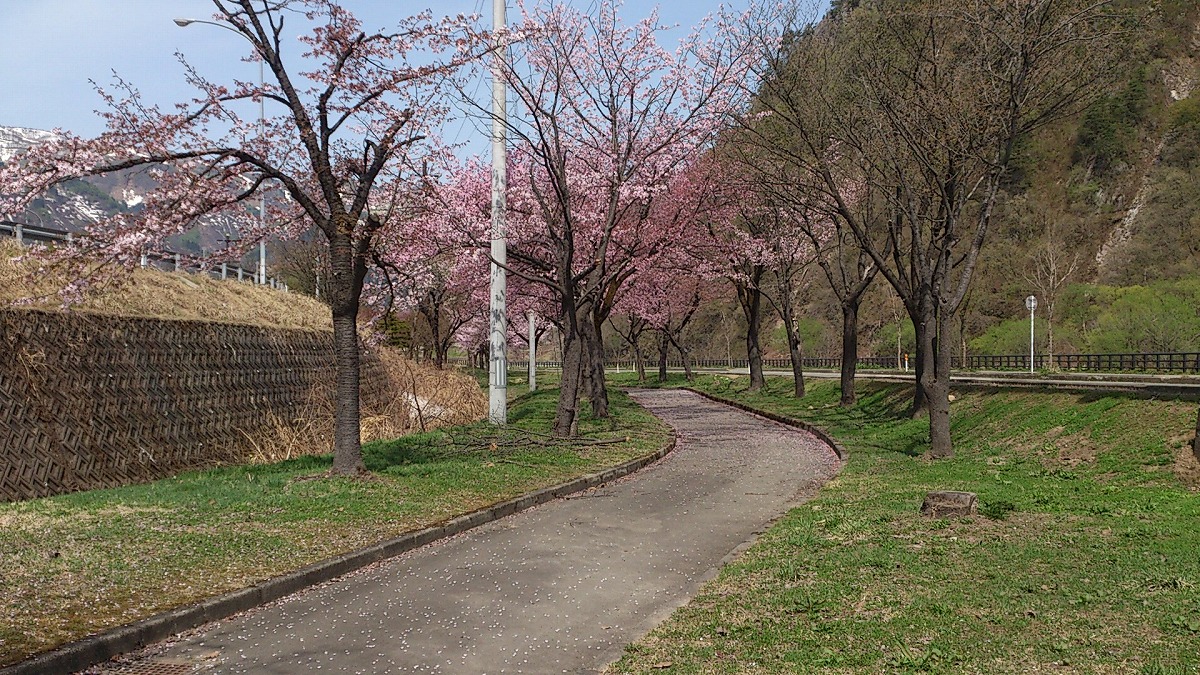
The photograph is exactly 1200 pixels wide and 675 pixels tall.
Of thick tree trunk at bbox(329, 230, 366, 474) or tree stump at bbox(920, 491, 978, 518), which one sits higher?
thick tree trunk at bbox(329, 230, 366, 474)

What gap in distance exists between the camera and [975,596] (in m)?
6.42

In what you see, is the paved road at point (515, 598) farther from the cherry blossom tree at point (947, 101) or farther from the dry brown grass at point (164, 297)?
the dry brown grass at point (164, 297)

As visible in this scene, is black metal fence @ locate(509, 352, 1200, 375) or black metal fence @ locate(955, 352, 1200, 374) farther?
black metal fence @ locate(509, 352, 1200, 375)

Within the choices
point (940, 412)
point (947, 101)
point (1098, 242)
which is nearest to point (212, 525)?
point (940, 412)

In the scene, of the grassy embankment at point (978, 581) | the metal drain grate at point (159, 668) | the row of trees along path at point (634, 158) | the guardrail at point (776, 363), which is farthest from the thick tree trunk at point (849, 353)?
the guardrail at point (776, 363)

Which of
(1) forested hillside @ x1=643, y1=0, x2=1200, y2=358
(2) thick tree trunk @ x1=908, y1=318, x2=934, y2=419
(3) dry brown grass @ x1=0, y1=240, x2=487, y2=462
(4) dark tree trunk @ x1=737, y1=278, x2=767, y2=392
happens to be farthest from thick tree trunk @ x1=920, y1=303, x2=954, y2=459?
(1) forested hillside @ x1=643, y1=0, x2=1200, y2=358

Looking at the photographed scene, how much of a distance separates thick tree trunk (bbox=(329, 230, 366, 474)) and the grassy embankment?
19.9 feet

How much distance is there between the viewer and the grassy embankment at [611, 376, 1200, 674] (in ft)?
17.2

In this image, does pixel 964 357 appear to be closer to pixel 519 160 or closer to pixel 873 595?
pixel 519 160

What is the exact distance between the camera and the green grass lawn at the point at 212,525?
22.4 feet

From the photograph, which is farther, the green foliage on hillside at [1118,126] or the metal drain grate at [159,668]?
the green foliage on hillside at [1118,126]

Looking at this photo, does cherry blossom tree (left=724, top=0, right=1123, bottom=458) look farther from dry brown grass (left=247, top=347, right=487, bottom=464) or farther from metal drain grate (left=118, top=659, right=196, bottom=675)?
metal drain grate (left=118, top=659, right=196, bottom=675)

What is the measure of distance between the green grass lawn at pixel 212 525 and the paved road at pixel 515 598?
0.60 meters

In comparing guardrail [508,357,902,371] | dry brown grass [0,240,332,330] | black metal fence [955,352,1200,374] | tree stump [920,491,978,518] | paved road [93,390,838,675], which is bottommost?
paved road [93,390,838,675]
